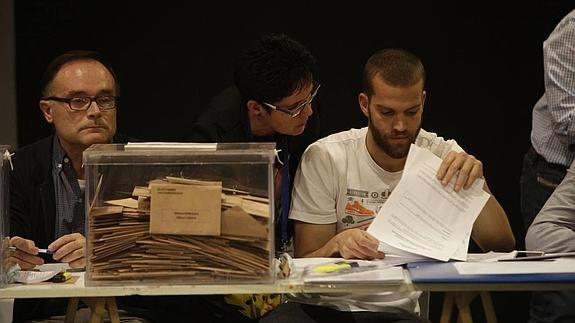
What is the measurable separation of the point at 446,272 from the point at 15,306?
1.52 meters

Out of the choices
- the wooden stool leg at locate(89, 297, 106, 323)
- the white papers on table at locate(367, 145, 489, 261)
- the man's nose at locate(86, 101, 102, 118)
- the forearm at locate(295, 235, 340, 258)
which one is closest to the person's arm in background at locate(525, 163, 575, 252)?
the white papers on table at locate(367, 145, 489, 261)

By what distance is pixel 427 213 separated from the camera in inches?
123

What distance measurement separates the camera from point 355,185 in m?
3.55

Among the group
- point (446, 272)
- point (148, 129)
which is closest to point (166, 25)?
point (148, 129)

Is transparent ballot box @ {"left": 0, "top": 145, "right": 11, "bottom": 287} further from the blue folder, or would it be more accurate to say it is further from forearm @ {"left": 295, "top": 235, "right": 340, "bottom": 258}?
the blue folder

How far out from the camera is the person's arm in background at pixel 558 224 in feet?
10.6

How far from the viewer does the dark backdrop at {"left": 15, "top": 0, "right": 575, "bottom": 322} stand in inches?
187

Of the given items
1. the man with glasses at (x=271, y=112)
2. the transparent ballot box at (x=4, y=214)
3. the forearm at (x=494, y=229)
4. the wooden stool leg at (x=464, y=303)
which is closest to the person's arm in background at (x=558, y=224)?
the forearm at (x=494, y=229)

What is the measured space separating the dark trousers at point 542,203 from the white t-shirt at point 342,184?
2.13ft

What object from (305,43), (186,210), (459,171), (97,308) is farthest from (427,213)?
(305,43)

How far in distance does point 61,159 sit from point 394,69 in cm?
125

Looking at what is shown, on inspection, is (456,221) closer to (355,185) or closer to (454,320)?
(355,185)

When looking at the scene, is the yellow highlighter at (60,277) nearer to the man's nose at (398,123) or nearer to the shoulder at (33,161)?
the shoulder at (33,161)

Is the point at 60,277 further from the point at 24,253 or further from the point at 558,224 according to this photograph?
the point at 558,224
